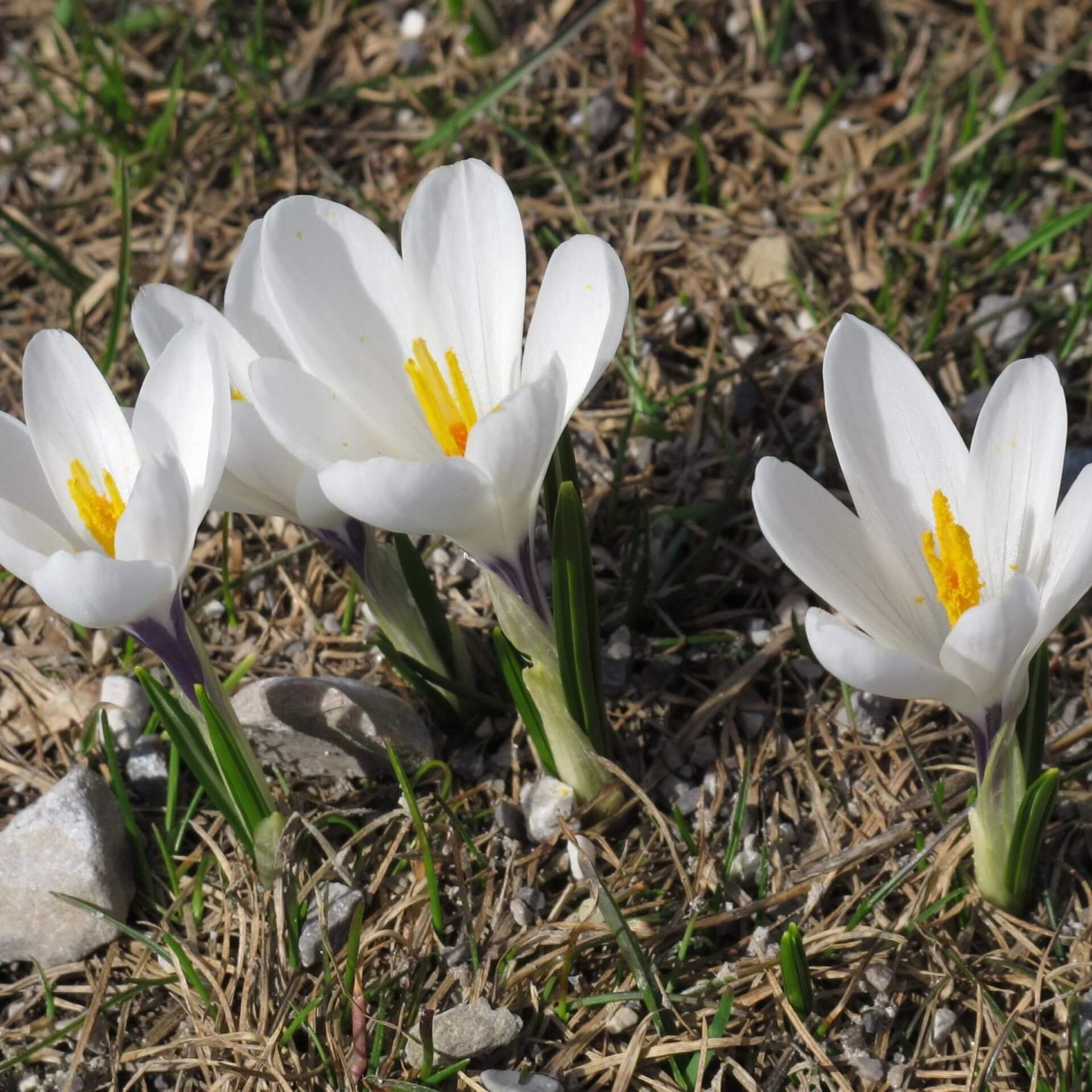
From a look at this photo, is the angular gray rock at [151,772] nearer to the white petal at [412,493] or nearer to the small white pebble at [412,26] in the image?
the white petal at [412,493]

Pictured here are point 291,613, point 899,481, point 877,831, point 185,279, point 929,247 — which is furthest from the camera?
point 185,279

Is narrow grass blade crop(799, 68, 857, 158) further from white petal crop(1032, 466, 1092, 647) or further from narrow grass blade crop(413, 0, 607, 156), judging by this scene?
white petal crop(1032, 466, 1092, 647)

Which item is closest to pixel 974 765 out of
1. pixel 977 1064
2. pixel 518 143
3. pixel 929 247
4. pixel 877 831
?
pixel 877 831

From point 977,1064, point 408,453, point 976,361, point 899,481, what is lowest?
point 977,1064

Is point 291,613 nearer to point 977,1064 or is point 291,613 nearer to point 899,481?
point 899,481

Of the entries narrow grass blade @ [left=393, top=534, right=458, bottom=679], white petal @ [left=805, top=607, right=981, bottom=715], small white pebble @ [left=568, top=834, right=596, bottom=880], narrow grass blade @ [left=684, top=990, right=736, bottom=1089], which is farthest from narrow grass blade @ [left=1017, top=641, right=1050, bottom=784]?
narrow grass blade @ [left=393, top=534, right=458, bottom=679]

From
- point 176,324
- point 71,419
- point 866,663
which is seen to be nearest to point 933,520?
point 866,663
